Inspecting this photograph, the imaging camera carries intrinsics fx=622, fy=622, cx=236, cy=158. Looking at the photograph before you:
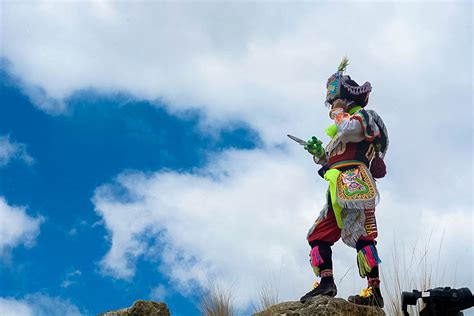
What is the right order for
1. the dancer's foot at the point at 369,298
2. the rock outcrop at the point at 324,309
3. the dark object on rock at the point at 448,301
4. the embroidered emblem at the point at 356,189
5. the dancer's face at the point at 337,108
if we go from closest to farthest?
the dark object on rock at the point at 448,301 → the rock outcrop at the point at 324,309 → the dancer's foot at the point at 369,298 → the embroidered emblem at the point at 356,189 → the dancer's face at the point at 337,108

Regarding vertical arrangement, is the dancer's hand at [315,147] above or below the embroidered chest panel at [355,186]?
above

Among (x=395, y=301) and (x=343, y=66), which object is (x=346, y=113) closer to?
(x=343, y=66)

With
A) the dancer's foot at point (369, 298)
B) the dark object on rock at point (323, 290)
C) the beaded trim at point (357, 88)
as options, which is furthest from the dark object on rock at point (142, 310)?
the beaded trim at point (357, 88)

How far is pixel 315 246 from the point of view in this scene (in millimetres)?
6488

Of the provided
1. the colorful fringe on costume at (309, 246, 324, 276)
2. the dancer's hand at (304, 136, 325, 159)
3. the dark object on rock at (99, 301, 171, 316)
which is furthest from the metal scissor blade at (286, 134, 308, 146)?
the dark object on rock at (99, 301, 171, 316)

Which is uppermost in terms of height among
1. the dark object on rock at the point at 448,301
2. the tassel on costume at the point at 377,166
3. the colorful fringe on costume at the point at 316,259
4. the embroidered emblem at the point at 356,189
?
the tassel on costume at the point at 377,166

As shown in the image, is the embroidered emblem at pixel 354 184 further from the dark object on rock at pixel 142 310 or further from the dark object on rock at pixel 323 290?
the dark object on rock at pixel 142 310

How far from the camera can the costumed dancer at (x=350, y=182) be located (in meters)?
6.21

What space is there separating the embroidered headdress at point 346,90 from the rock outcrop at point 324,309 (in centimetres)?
229

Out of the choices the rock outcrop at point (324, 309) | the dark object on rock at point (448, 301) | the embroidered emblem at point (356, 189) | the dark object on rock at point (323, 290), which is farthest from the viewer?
the embroidered emblem at point (356, 189)

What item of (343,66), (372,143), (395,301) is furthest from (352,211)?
(343,66)

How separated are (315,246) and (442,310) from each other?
265 centimetres

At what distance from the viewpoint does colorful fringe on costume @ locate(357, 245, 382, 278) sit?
20.2 feet

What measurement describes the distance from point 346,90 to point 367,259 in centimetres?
190
